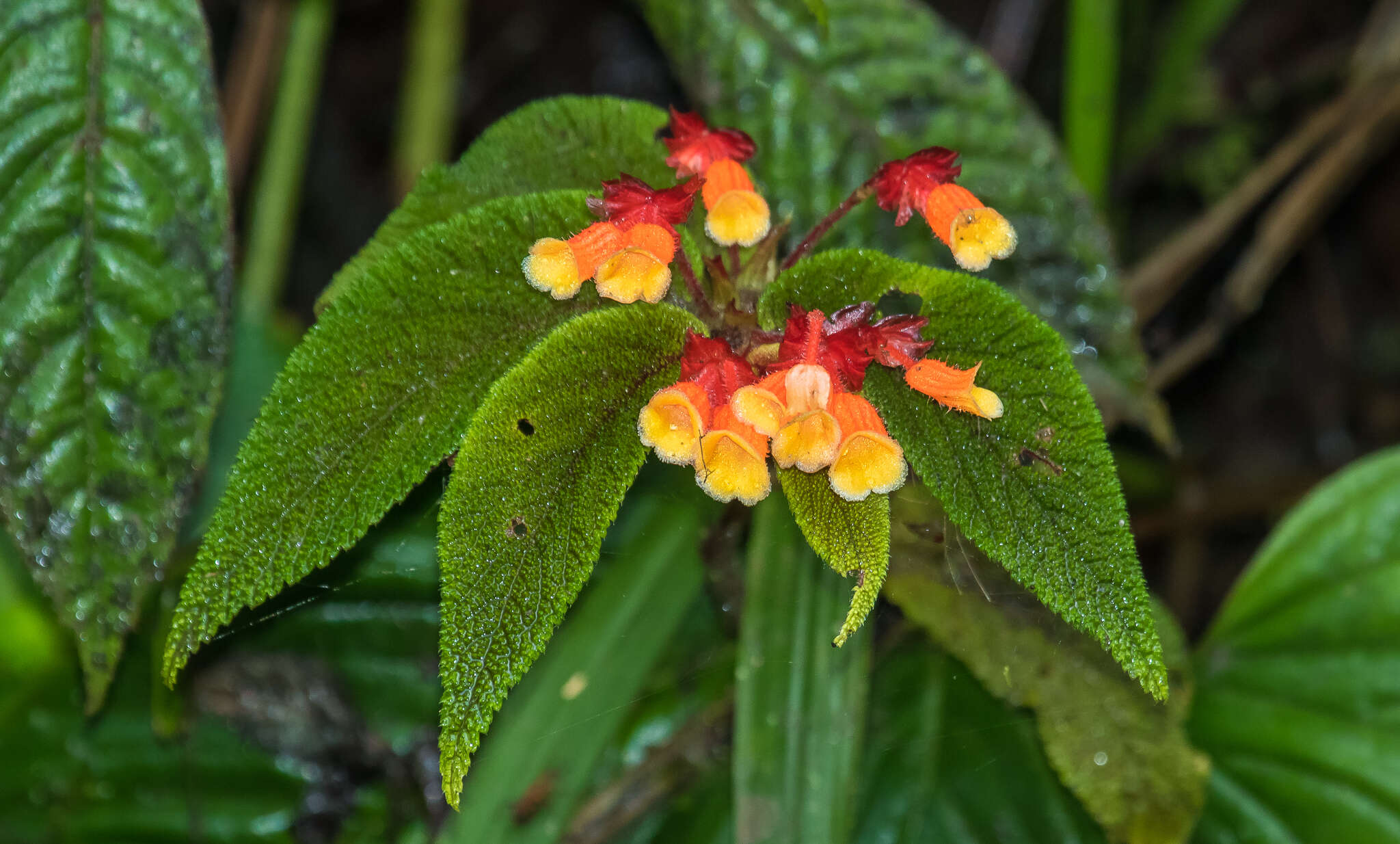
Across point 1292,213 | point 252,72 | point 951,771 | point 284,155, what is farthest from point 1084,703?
point 252,72

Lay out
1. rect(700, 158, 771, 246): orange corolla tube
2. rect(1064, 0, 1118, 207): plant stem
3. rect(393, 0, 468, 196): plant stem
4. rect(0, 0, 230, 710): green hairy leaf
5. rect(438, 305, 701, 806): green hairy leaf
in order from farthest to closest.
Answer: rect(393, 0, 468, 196): plant stem < rect(1064, 0, 1118, 207): plant stem < rect(0, 0, 230, 710): green hairy leaf < rect(700, 158, 771, 246): orange corolla tube < rect(438, 305, 701, 806): green hairy leaf

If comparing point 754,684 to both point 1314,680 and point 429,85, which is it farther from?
point 429,85

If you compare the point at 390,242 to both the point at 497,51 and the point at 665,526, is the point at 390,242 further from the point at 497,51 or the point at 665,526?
the point at 497,51

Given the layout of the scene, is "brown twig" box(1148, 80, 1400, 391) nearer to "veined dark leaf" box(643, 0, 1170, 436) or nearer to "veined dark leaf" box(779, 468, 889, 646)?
"veined dark leaf" box(643, 0, 1170, 436)

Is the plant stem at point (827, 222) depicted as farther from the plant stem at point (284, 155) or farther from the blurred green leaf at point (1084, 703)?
the plant stem at point (284, 155)

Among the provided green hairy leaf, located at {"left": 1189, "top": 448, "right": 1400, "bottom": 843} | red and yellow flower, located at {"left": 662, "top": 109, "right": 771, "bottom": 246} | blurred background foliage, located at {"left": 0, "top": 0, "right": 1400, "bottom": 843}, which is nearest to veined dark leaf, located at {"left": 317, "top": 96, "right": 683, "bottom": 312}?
red and yellow flower, located at {"left": 662, "top": 109, "right": 771, "bottom": 246}
